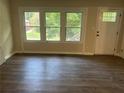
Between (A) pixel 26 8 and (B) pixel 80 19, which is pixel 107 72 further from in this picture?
(A) pixel 26 8

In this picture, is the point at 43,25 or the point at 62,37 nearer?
the point at 43,25

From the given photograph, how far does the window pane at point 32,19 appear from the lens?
225 inches

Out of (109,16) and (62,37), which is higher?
(109,16)

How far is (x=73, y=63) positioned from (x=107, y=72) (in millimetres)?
1268

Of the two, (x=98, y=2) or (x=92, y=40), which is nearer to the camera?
(x=98, y=2)

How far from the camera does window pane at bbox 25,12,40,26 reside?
571cm

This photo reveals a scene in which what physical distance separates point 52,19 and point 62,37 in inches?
35.1

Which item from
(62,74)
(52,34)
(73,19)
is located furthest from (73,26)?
(62,74)

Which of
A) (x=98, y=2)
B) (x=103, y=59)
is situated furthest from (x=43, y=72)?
(x=98, y=2)

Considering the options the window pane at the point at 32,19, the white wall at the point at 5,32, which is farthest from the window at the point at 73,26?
the white wall at the point at 5,32

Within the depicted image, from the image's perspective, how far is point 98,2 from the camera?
542cm

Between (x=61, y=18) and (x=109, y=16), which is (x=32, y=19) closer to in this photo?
(x=61, y=18)

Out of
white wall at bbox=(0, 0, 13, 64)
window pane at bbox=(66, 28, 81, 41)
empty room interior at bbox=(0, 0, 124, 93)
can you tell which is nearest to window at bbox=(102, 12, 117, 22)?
empty room interior at bbox=(0, 0, 124, 93)

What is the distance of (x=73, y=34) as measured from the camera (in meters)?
5.93
